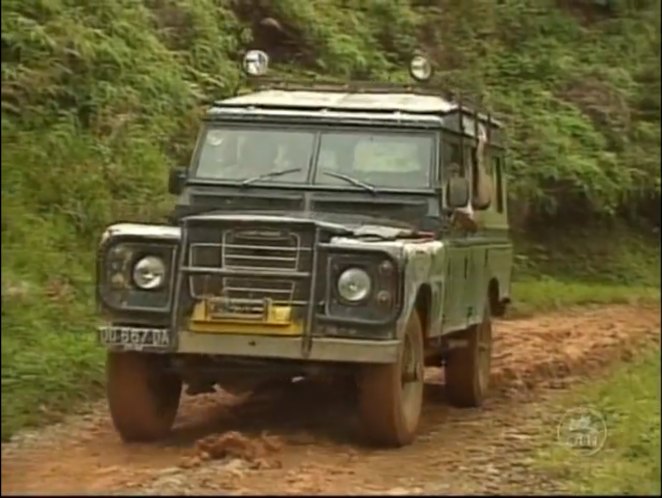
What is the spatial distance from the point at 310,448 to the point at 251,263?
2.69 feet

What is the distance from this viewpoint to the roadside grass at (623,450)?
219 inches

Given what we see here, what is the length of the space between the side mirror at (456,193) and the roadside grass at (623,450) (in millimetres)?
1107

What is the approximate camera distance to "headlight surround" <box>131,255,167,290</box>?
6.39m

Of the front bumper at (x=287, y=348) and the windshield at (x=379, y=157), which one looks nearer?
the front bumper at (x=287, y=348)

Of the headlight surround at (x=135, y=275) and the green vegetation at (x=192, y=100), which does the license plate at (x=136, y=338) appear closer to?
the headlight surround at (x=135, y=275)

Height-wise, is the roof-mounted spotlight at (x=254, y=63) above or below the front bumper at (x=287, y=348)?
above

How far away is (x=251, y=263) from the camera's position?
21.0ft

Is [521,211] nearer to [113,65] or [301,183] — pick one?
[113,65]

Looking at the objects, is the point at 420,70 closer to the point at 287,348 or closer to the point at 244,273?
the point at 244,273

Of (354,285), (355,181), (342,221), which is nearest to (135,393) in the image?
(354,285)

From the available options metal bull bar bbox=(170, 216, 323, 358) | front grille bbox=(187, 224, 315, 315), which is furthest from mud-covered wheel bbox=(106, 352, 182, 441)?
front grille bbox=(187, 224, 315, 315)

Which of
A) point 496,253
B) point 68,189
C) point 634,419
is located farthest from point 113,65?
point 634,419

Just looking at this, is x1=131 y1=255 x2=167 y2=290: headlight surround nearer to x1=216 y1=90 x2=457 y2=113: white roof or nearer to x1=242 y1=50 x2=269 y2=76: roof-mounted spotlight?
x1=216 y1=90 x2=457 y2=113: white roof

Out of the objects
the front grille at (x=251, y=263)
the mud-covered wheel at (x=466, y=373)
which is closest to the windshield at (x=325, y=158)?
the front grille at (x=251, y=263)
